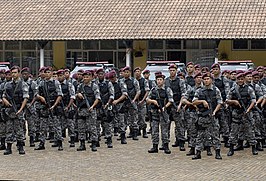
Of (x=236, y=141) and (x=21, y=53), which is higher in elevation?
(x=21, y=53)

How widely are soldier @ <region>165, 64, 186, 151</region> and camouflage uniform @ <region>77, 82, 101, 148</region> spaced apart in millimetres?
1656

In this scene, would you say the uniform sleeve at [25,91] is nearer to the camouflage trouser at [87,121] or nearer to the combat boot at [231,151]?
the camouflage trouser at [87,121]

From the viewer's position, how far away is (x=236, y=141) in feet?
43.9

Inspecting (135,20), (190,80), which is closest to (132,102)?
(190,80)

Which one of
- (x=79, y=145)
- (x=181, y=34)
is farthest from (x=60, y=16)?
(x=79, y=145)

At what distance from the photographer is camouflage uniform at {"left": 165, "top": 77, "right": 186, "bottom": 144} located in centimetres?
1396

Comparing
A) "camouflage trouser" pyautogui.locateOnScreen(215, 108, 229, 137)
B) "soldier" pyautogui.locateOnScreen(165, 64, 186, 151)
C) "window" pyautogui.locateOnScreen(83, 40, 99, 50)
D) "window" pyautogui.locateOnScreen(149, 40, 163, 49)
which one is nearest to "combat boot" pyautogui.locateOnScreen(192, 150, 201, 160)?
"soldier" pyautogui.locateOnScreen(165, 64, 186, 151)

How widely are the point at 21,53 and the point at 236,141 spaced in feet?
67.5

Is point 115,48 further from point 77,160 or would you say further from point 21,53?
point 77,160

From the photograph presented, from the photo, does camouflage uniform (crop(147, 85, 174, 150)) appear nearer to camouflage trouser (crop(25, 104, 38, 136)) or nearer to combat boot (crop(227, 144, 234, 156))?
combat boot (crop(227, 144, 234, 156))

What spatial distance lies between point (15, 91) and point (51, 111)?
1146 millimetres

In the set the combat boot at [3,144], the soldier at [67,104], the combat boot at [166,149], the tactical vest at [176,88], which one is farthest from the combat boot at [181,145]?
the combat boot at [3,144]

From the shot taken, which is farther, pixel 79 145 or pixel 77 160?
pixel 79 145

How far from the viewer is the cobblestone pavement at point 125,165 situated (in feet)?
35.6
